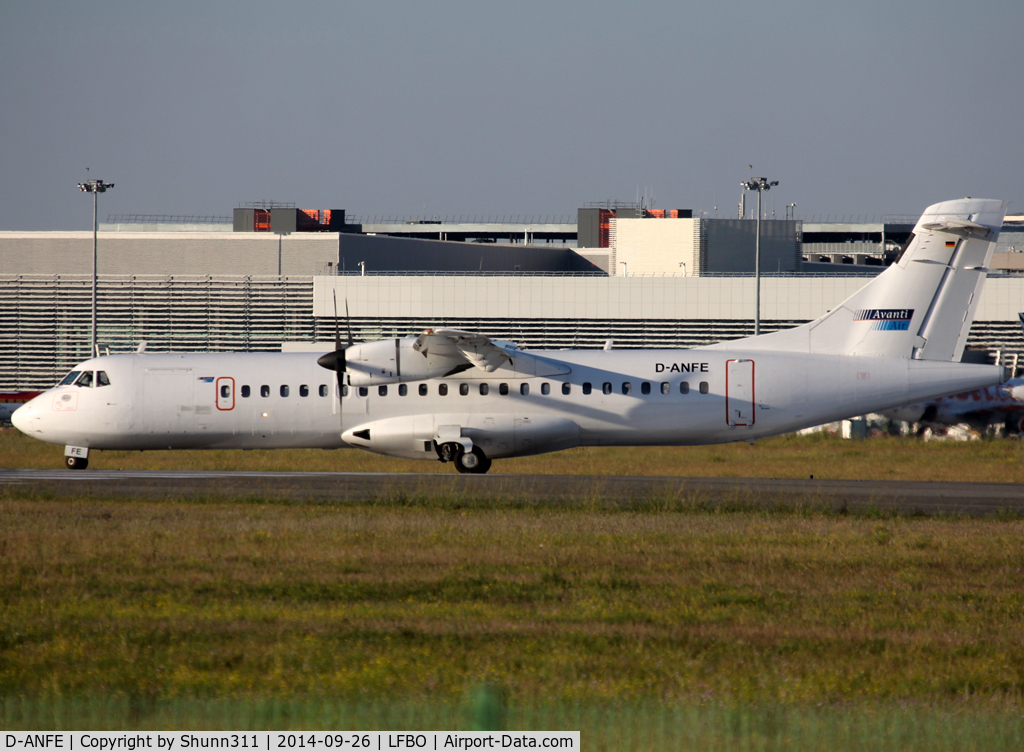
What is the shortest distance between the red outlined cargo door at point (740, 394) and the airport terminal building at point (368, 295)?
2753cm

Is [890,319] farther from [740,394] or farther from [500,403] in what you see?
[500,403]

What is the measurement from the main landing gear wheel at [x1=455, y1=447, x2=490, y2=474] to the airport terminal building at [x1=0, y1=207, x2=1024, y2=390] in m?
27.7

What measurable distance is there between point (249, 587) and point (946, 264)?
20.9 metres

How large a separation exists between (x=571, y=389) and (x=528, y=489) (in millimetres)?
5041

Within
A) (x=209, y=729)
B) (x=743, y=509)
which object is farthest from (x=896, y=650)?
(x=743, y=509)

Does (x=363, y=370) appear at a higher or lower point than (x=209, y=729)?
higher

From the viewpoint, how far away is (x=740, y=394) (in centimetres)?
2764

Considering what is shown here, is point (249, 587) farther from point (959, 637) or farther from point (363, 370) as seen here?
point (363, 370)

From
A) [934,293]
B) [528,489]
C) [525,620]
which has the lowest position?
[528,489]

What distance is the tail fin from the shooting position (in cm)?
2750

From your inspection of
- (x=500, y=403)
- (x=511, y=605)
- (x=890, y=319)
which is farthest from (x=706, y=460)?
(x=511, y=605)

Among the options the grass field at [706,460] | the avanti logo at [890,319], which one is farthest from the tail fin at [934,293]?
the grass field at [706,460]

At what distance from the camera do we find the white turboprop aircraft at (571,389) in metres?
27.5

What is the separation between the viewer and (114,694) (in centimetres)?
830
